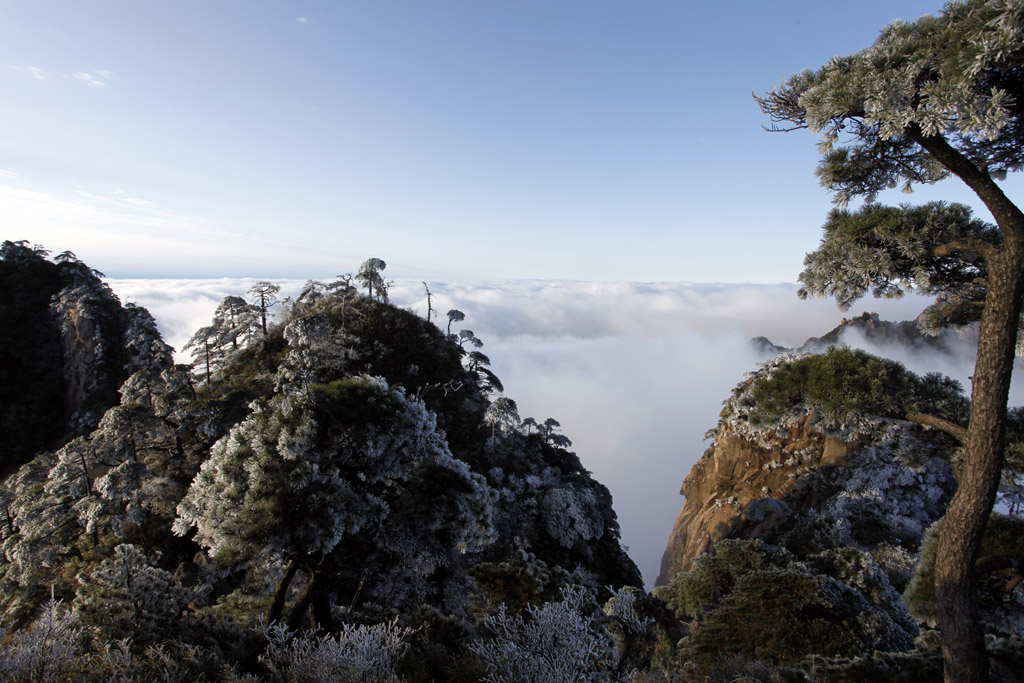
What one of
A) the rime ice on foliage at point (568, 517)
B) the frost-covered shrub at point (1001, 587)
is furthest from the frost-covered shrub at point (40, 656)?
the rime ice on foliage at point (568, 517)

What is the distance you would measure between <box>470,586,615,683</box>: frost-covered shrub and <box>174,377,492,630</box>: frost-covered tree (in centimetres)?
298

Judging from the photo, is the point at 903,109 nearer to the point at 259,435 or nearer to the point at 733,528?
the point at 259,435

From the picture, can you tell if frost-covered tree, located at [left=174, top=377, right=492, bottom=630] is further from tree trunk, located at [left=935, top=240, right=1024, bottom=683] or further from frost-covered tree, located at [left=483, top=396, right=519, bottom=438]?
frost-covered tree, located at [left=483, top=396, right=519, bottom=438]

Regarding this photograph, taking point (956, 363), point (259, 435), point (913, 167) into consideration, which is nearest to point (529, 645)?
point (259, 435)

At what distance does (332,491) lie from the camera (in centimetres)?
900

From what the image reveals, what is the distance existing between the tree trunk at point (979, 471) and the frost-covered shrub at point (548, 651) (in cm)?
447

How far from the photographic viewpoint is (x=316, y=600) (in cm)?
959

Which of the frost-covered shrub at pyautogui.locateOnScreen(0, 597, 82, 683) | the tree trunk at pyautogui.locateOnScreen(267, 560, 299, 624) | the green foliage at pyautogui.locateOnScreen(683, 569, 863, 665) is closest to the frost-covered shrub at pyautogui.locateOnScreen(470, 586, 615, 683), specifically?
the green foliage at pyautogui.locateOnScreen(683, 569, 863, 665)

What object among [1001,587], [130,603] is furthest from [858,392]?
[130,603]

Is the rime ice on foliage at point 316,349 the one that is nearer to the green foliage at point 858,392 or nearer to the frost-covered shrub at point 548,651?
the frost-covered shrub at point 548,651

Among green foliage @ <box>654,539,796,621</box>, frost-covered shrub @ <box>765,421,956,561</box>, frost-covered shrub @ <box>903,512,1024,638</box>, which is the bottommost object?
frost-covered shrub @ <box>765,421,956,561</box>

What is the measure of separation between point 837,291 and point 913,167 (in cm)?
189

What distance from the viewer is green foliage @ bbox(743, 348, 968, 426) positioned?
641 cm

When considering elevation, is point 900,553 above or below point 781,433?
below
